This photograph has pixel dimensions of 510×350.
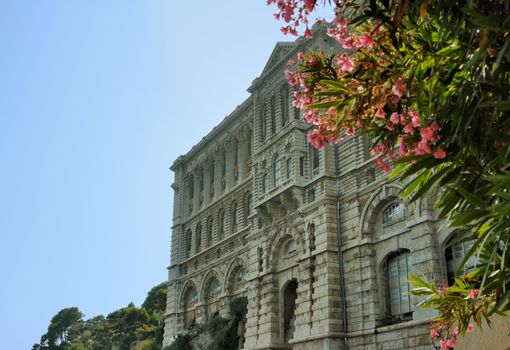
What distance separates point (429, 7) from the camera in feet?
22.9

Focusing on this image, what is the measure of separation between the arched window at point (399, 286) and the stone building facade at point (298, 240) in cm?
4

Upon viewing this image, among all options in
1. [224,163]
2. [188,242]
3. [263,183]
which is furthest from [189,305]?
[263,183]

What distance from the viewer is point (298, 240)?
101 ft

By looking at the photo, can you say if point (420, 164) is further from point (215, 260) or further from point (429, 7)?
point (215, 260)

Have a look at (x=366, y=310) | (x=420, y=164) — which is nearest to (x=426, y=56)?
(x=420, y=164)

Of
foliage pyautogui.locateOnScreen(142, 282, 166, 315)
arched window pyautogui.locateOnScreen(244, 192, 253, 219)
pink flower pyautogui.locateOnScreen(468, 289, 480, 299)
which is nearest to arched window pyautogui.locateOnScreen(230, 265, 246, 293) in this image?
arched window pyautogui.locateOnScreen(244, 192, 253, 219)

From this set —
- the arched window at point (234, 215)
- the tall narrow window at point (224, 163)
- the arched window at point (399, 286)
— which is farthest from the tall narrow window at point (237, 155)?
the arched window at point (399, 286)

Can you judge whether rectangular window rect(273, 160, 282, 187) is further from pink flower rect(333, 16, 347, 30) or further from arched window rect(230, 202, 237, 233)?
pink flower rect(333, 16, 347, 30)

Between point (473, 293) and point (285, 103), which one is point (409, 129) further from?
point (285, 103)

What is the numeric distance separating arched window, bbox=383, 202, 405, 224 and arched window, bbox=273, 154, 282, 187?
23.5 feet

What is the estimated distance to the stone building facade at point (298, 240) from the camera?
26.0 metres

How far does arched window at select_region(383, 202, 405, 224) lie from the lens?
2623 centimetres

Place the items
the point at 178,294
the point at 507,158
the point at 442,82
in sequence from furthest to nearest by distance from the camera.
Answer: the point at 178,294 → the point at 442,82 → the point at 507,158

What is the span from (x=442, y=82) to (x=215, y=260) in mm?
34210
